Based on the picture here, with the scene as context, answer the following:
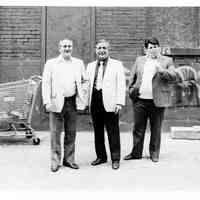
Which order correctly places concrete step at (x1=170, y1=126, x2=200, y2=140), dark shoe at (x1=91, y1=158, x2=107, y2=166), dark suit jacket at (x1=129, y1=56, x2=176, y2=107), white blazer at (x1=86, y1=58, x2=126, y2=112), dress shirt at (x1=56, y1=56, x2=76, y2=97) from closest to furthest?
dress shirt at (x1=56, y1=56, x2=76, y2=97) → white blazer at (x1=86, y1=58, x2=126, y2=112) → dark shoe at (x1=91, y1=158, x2=107, y2=166) → dark suit jacket at (x1=129, y1=56, x2=176, y2=107) → concrete step at (x1=170, y1=126, x2=200, y2=140)

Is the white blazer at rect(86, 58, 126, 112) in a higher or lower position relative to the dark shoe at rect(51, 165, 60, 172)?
higher

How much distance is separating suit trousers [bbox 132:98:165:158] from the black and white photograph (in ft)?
0.05

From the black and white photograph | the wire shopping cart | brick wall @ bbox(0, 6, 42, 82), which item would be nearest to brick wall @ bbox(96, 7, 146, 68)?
the black and white photograph

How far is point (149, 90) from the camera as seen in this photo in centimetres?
704

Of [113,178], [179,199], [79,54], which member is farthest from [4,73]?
[179,199]

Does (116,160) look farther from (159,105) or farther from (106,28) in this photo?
(106,28)

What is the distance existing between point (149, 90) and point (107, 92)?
30.4 inches

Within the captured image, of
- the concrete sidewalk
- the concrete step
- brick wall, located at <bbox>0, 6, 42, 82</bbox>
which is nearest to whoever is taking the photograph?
the concrete sidewalk

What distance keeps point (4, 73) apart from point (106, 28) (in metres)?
2.31

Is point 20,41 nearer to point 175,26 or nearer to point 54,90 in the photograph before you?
point 175,26

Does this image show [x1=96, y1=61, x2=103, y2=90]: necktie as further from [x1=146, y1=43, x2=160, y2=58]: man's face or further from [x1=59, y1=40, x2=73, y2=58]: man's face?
[x1=146, y1=43, x2=160, y2=58]: man's face

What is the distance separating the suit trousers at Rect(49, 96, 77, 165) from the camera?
21.4ft

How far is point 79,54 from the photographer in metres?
10.0

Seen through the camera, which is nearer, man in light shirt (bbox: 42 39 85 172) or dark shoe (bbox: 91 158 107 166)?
man in light shirt (bbox: 42 39 85 172)
